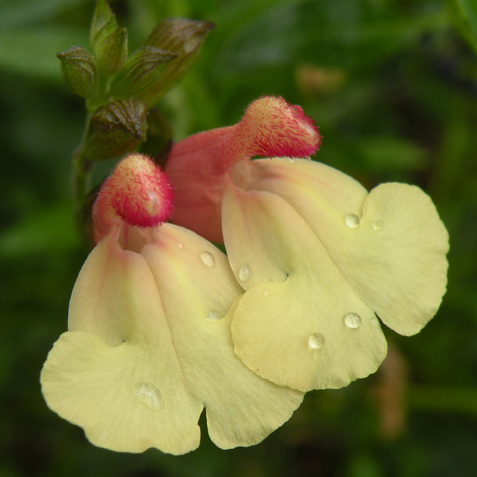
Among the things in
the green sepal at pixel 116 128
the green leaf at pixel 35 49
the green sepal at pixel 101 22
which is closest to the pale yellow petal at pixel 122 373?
the green sepal at pixel 116 128

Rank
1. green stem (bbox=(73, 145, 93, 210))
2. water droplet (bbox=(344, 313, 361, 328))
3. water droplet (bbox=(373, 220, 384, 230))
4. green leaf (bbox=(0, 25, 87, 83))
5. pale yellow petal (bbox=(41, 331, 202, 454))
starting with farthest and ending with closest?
green leaf (bbox=(0, 25, 87, 83)) → green stem (bbox=(73, 145, 93, 210)) → water droplet (bbox=(373, 220, 384, 230)) → water droplet (bbox=(344, 313, 361, 328)) → pale yellow petal (bbox=(41, 331, 202, 454))

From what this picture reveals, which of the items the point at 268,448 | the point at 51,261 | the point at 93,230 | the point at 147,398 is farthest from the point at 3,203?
the point at 147,398

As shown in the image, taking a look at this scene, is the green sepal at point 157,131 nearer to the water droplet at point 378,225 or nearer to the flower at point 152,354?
the flower at point 152,354

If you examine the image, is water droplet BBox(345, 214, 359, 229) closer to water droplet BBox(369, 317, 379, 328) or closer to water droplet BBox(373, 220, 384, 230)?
water droplet BBox(373, 220, 384, 230)

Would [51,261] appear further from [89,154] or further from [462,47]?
[462,47]

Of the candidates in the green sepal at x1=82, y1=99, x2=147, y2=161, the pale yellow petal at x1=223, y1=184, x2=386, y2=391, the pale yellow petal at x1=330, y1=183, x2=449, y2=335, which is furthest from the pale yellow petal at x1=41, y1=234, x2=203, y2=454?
the pale yellow petal at x1=330, y1=183, x2=449, y2=335

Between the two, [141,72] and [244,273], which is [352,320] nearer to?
[244,273]
